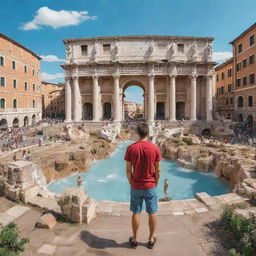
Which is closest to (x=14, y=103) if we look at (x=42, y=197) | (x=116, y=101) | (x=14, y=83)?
(x=14, y=83)

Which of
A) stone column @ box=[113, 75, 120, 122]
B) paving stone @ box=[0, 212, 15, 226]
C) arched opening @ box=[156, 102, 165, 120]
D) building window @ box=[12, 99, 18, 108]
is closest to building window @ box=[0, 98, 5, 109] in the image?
building window @ box=[12, 99, 18, 108]

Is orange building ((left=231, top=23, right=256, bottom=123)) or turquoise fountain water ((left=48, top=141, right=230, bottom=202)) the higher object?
orange building ((left=231, top=23, right=256, bottom=123))

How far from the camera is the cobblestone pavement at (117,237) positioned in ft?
12.3

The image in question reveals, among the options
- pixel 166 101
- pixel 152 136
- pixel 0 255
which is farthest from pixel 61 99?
pixel 0 255

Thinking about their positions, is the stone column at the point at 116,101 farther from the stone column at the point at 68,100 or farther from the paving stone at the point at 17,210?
the paving stone at the point at 17,210

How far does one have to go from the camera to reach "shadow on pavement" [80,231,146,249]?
3857 mm

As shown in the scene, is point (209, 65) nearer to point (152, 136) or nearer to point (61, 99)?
point (152, 136)

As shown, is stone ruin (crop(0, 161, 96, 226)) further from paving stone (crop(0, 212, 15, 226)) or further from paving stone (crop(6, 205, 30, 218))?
paving stone (crop(0, 212, 15, 226))

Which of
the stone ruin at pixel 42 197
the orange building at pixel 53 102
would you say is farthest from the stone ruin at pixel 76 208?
the orange building at pixel 53 102

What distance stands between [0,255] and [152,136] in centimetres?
2055

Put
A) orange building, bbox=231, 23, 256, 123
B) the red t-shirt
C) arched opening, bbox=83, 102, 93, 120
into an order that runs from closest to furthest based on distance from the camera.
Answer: the red t-shirt
orange building, bbox=231, 23, 256, 123
arched opening, bbox=83, 102, 93, 120

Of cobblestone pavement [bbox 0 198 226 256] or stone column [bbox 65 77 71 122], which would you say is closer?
cobblestone pavement [bbox 0 198 226 256]

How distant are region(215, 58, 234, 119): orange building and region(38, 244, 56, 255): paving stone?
108 ft

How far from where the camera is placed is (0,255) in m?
3.36
